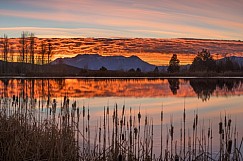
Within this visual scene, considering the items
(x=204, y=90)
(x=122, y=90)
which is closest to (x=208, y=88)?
(x=204, y=90)

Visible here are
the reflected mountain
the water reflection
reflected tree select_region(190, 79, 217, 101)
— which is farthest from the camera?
the reflected mountain

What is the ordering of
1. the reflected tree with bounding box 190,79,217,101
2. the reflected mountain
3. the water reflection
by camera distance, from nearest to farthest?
1. the reflected tree with bounding box 190,79,217,101
2. the water reflection
3. the reflected mountain

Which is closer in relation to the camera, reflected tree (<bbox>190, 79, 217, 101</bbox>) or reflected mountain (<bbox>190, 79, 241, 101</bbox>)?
reflected tree (<bbox>190, 79, 217, 101</bbox>)

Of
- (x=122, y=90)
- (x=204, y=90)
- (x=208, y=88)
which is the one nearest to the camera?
(x=122, y=90)

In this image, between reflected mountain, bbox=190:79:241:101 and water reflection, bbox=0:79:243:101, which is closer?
water reflection, bbox=0:79:243:101

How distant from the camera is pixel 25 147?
680cm

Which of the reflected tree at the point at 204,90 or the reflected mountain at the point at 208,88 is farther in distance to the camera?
the reflected mountain at the point at 208,88

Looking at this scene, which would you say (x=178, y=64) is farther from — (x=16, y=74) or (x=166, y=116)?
(x=166, y=116)

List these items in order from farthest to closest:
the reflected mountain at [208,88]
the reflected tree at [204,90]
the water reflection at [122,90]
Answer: the reflected mountain at [208,88], the water reflection at [122,90], the reflected tree at [204,90]

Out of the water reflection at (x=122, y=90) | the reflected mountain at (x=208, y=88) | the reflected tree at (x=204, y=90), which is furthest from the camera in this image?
the reflected mountain at (x=208, y=88)

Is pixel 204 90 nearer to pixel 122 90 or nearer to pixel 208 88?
pixel 208 88

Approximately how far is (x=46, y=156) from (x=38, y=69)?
231 ft

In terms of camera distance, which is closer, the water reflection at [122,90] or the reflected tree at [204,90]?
the reflected tree at [204,90]

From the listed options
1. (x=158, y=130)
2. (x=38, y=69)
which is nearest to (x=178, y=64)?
(x=38, y=69)
